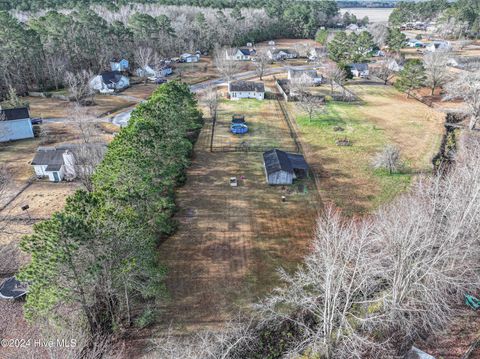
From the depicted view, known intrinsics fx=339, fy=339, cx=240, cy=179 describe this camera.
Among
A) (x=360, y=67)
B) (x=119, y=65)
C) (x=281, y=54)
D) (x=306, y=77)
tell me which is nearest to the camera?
(x=306, y=77)

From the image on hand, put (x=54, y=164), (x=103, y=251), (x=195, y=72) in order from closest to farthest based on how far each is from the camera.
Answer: (x=103, y=251), (x=54, y=164), (x=195, y=72)

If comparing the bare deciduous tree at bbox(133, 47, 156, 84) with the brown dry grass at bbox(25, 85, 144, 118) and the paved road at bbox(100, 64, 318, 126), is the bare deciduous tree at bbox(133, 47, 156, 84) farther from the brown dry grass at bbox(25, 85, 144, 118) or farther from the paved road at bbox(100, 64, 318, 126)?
the paved road at bbox(100, 64, 318, 126)

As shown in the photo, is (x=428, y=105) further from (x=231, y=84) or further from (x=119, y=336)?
(x=119, y=336)

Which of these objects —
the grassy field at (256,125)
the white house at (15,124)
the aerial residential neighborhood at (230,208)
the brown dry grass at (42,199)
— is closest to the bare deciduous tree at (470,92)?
the aerial residential neighborhood at (230,208)

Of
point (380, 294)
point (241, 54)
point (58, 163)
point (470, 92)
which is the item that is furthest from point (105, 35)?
point (380, 294)

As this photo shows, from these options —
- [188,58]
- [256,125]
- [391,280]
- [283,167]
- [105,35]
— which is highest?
[105,35]

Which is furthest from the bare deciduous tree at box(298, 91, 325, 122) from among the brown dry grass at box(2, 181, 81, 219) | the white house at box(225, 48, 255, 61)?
the white house at box(225, 48, 255, 61)

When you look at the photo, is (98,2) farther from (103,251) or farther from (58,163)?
(103,251)
